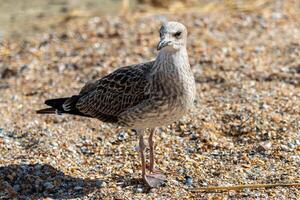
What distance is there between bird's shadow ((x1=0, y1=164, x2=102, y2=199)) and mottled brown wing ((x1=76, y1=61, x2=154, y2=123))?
2.08 feet

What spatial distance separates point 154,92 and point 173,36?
0.50m

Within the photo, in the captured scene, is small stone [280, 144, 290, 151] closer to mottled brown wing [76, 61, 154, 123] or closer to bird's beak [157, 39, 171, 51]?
mottled brown wing [76, 61, 154, 123]

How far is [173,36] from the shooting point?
5.82 metres

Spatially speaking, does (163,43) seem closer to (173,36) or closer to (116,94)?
(173,36)

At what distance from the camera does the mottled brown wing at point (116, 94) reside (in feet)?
→ 19.9

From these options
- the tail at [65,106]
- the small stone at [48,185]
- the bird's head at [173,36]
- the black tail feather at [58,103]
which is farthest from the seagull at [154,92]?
the small stone at [48,185]

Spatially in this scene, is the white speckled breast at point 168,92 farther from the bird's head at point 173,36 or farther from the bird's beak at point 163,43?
the bird's beak at point 163,43

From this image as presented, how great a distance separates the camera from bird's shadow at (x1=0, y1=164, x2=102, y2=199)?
6082 millimetres

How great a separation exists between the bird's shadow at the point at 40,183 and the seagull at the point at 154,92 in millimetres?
574

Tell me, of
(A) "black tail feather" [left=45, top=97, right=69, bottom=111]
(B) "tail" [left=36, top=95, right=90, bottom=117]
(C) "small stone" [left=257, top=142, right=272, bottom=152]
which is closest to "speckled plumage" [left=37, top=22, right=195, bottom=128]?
(B) "tail" [left=36, top=95, right=90, bottom=117]

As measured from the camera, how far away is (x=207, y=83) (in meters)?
A: 8.36

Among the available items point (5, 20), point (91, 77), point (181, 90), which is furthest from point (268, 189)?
point (5, 20)

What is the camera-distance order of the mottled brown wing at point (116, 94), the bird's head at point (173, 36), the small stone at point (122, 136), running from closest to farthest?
the bird's head at point (173, 36)
the mottled brown wing at point (116, 94)
the small stone at point (122, 136)

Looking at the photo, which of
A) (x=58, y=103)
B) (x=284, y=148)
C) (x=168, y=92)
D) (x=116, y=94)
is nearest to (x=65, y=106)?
(x=58, y=103)
